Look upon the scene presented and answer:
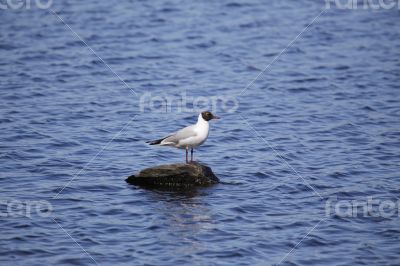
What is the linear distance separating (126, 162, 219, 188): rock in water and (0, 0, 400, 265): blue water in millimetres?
280

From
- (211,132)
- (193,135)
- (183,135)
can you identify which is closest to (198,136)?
(193,135)

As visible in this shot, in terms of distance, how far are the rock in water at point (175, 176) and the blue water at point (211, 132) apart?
0.92 feet

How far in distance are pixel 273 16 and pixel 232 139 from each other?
13.9 m

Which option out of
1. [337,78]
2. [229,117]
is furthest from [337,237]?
[337,78]

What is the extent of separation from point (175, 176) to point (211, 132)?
5.90 meters

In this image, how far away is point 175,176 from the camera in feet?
55.5

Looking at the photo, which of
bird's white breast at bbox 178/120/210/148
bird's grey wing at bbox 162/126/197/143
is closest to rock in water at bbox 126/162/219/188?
bird's white breast at bbox 178/120/210/148

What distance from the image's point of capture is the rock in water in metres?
16.9

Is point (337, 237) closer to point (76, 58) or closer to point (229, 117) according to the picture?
point (229, 117)

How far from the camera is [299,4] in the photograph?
36.3 metres

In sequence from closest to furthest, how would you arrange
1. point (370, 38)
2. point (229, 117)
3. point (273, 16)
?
point (229, 117), point (370, 38), point (273, 16)

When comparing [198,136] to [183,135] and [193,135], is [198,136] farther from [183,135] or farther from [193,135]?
[183,135]

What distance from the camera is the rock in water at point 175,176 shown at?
16.9 metres

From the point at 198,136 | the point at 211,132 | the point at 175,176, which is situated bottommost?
the point at 211,132
